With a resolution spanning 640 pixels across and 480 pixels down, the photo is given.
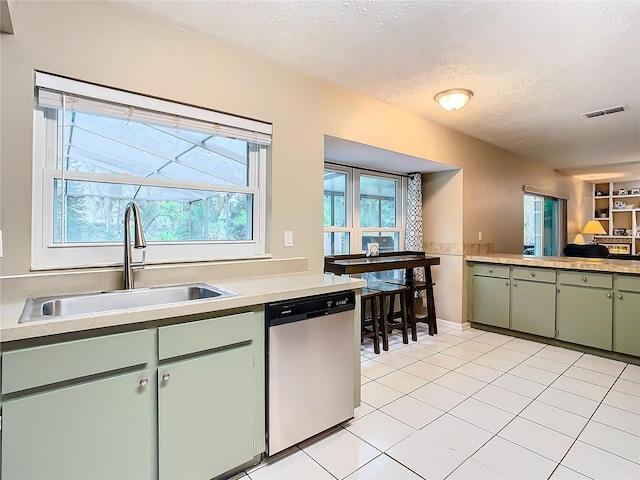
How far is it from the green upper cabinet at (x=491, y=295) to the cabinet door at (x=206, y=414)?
10.6 ft

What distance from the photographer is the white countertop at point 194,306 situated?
1149 mm

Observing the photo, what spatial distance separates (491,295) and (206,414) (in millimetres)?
3515

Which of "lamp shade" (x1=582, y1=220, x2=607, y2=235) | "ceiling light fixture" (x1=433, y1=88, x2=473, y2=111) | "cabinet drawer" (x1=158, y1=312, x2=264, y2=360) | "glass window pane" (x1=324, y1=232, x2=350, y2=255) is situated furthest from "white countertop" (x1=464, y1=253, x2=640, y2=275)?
"lamp shade" (x1=582, y1=220, x2=607, y2=235)

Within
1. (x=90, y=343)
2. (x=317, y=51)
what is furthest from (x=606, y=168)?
(x=90, y=343)

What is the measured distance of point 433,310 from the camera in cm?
394

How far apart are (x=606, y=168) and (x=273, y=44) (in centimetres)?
660

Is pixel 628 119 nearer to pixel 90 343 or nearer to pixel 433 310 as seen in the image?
pixel 433 310

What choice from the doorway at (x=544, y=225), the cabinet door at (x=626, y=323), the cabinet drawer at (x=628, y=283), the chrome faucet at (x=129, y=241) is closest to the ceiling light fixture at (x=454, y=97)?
the cabinet drawer at (x=628, y=283)

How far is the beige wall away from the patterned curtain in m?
0.51

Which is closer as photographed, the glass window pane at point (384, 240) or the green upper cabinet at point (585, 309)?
the green upper cabinet at point (585, 309)

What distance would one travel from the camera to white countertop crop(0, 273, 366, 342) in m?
1.15

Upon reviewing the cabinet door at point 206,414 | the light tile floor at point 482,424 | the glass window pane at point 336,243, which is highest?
the glass window pane at point 336,243

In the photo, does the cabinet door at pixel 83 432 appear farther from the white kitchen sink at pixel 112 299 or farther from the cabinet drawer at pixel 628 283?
the cabinet drawer at pixel 628 283

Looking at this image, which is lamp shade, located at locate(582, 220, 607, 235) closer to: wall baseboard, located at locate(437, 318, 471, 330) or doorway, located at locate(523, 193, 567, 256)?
doorway, located at locate(523, 193, 567, 256)
